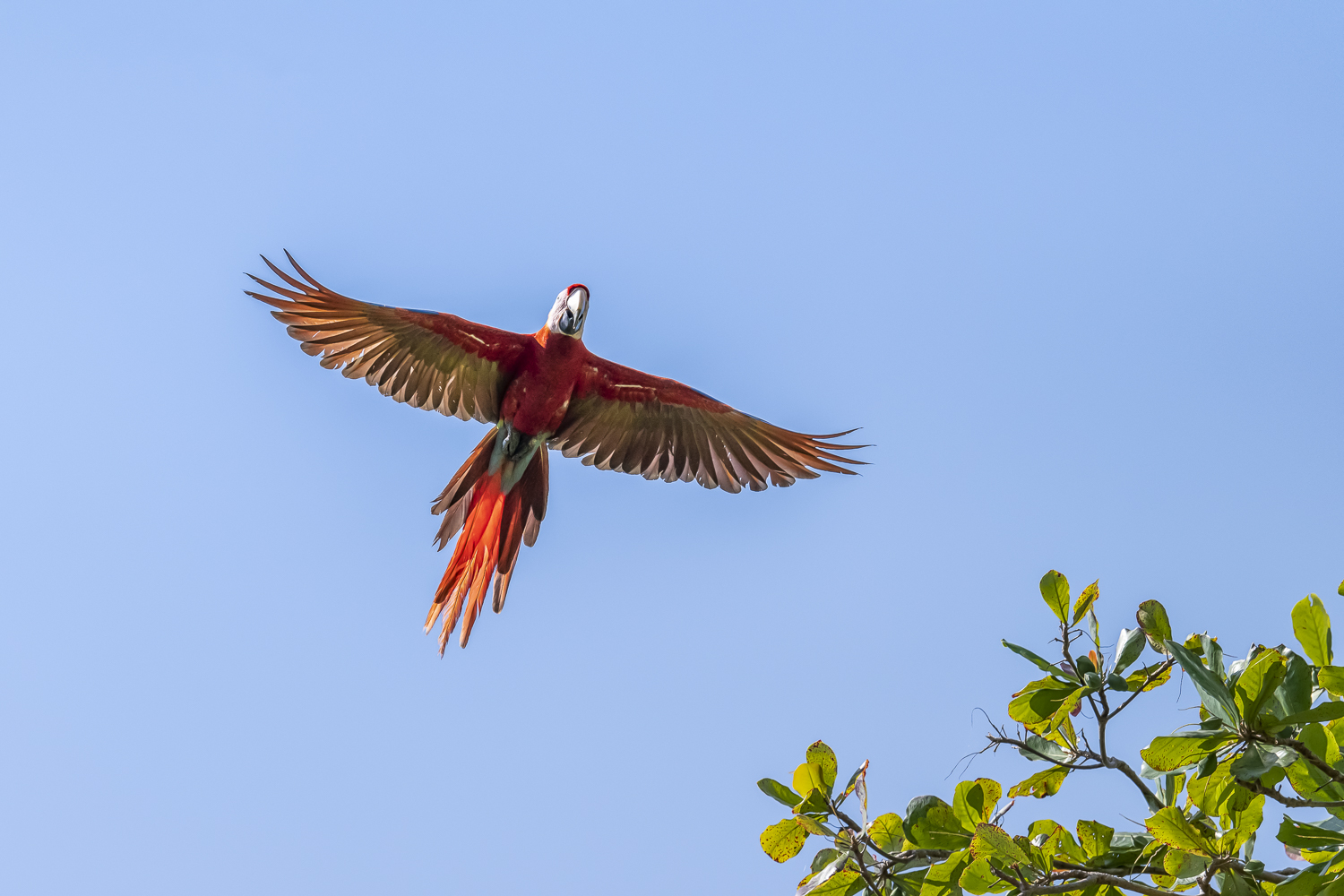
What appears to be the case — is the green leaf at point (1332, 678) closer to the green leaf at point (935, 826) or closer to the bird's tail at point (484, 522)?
the green leaf at point (935, 826)

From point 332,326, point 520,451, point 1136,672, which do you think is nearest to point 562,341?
point 520,451

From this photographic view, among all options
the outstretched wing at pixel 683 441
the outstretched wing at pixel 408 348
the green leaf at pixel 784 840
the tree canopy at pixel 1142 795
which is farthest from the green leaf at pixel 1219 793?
the outstretched wing at pixel 408 348

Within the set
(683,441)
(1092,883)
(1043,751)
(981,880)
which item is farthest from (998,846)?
(683,441)

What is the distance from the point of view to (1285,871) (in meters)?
2.54

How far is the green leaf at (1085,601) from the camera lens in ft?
9.45

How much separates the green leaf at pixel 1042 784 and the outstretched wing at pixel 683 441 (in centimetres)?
384

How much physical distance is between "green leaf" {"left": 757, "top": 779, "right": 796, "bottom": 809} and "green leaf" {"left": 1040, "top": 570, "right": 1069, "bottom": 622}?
32.9 inches

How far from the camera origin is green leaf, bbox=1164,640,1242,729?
91.7 inches

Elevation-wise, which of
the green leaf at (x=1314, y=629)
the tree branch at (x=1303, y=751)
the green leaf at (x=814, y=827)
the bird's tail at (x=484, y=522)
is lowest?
the green leaf at (x=814, y=827)

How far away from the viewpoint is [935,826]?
2752 mm

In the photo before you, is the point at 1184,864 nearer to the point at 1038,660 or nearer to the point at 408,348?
the point at 1038,660

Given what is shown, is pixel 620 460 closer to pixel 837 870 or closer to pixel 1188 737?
pixel 837 870

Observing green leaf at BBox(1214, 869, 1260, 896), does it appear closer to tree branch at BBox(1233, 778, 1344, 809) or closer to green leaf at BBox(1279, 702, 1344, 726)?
tree branch at BBox(1233, 778, 1344, 809)

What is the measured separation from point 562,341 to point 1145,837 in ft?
14.1
